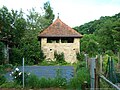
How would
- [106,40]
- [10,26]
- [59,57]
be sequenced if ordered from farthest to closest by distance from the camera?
[106,40] < [59,57] < [10,26]

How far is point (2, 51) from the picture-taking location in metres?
31.3

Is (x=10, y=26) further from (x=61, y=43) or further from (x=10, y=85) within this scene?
(x=10, y=85)

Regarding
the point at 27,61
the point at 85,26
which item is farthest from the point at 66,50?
the point at 85,26

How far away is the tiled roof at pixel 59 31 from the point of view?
42938 millimetres

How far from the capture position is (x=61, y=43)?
43.0 meters

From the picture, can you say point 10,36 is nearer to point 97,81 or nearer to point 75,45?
point 75,45

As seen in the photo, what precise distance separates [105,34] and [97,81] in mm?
45449

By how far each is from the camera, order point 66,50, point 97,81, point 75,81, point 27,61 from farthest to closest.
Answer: point 66,50, point 27,61, point 75,81, point 97,81

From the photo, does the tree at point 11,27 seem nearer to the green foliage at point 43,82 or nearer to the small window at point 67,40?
the small window at point 67,40

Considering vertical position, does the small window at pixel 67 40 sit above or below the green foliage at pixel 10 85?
above

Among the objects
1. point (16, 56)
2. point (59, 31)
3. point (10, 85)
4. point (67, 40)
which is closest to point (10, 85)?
point (10, 85)

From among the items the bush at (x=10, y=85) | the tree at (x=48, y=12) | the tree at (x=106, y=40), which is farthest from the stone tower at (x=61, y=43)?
the bush at (x=10, y=85)

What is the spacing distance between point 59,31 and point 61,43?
6.21 ft

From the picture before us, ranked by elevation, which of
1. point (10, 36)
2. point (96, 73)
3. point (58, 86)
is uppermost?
point (10, 36)
